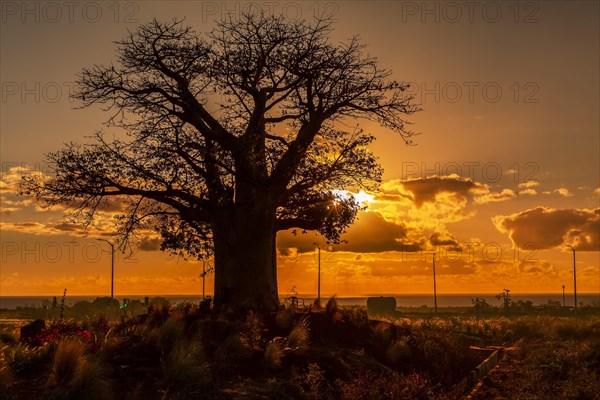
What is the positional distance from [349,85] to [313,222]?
17.9ft

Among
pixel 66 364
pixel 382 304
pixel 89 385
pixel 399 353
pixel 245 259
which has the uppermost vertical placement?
pixel 245 259

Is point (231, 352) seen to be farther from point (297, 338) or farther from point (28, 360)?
point (28, 360)

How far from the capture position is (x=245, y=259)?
24.6 m

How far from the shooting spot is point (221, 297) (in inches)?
976

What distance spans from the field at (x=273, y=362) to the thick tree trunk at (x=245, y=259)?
1.21m

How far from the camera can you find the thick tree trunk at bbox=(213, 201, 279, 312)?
24.5 m

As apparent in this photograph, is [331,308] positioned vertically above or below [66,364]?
above

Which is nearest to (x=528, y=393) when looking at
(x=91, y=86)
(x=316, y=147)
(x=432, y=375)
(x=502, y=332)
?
(x=432, y=375)

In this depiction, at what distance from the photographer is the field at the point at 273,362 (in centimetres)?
1430

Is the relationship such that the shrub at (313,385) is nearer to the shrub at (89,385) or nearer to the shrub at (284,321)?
the shrub at (89,385)

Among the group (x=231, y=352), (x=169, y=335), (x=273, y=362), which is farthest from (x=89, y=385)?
(x=169, y=335)

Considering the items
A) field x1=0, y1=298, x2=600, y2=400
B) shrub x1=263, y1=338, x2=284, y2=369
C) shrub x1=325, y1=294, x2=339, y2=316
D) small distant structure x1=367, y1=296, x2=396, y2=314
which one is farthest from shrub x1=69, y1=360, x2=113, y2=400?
small distant structure x1=367, y1=296, x2=396, y2=314

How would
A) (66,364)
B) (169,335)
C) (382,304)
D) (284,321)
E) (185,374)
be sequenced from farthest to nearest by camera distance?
(382,304)
(284,321)
(169,335)
(185,374)
(66,364)

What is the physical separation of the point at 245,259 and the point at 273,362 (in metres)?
8.16
